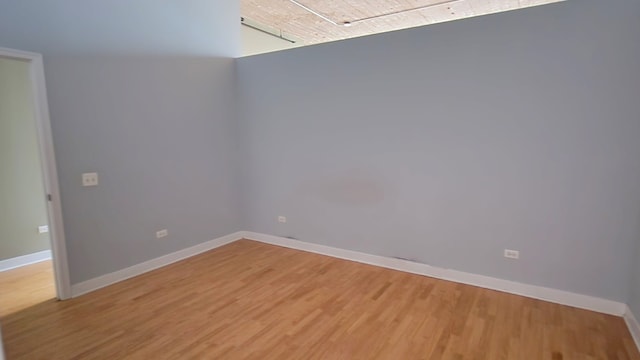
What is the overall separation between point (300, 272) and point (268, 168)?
1.53 m

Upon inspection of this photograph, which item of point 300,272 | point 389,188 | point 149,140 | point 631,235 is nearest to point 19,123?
point 149,140

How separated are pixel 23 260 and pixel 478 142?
5201mm

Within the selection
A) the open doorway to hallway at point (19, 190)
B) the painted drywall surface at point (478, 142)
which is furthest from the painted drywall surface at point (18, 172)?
the painted drywall surface at point (478, 142)

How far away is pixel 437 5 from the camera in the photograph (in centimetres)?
473

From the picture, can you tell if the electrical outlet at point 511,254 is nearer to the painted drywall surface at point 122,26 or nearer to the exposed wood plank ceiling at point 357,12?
the exposed wood plank ceiling at point 357,12

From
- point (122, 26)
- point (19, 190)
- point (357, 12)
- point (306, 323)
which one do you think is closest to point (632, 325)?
point (306, 323)

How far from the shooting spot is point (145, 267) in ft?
11.9

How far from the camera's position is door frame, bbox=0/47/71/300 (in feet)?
8.95

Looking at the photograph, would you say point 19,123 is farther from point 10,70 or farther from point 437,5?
point 437,5

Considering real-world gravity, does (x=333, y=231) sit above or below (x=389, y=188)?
below

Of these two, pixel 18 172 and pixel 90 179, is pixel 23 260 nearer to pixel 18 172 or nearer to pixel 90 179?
pixel 18 172

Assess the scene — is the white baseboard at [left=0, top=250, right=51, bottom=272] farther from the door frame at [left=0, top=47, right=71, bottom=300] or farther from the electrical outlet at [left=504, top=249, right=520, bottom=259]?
the electrical outlet at [left=504, top=249, right=520, bottom=259]

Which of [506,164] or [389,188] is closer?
[506,164]

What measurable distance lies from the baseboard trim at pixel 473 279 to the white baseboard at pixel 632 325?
0.08m
